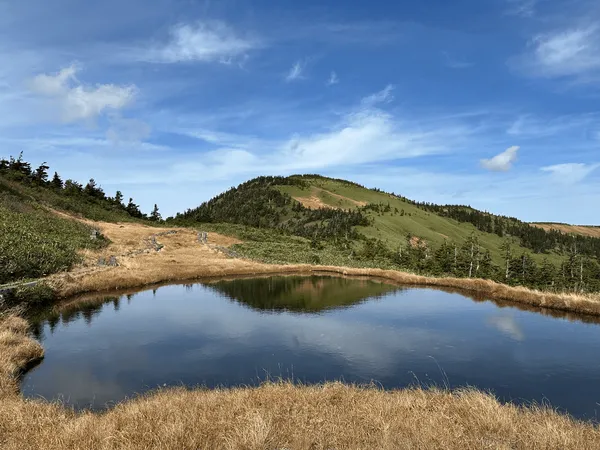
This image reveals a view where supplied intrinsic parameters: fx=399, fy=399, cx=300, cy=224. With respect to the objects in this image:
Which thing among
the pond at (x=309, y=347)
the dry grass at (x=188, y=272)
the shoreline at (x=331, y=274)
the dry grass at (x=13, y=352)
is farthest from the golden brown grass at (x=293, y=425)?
the dry grass at (x=188, y=272)

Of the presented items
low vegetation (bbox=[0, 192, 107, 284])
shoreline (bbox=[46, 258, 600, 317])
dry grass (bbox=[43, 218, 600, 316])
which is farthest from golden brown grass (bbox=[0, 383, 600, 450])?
dry grass (bbox=[43, 218, 600, 316])

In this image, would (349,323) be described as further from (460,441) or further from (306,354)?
(460,441)

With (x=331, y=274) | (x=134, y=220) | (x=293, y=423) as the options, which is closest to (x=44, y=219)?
(x=134, y=220)

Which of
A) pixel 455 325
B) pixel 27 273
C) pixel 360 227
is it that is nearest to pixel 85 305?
pixel 27 273

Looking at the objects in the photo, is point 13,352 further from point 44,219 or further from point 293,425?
point 44,219

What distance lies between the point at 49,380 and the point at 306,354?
1370 cm

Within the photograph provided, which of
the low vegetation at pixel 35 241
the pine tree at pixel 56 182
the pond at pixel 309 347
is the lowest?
the pond at pixel 309 347

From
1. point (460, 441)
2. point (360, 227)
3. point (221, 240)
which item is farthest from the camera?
point (360, 227)

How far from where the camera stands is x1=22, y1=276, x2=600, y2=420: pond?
65.3 ft

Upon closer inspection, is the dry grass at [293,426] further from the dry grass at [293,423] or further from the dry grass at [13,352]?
the dry grass at [13,352]

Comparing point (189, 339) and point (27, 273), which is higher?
point (27, 273)

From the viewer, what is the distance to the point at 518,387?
2003 cm

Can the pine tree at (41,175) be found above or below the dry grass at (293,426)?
above

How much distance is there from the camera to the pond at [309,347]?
19906 millimetres
